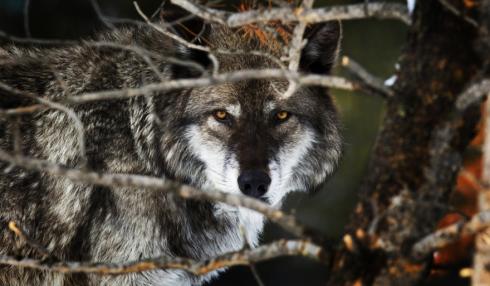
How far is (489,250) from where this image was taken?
2.21 m

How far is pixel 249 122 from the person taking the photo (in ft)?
13.8

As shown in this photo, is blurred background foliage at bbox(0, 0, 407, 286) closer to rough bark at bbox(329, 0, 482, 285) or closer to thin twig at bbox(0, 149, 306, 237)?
rough bark at bbox(329, 0, 482, 285)

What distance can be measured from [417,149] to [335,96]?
7242 mm

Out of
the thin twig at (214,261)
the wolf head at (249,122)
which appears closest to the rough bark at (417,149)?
the thin twig at (214,261)

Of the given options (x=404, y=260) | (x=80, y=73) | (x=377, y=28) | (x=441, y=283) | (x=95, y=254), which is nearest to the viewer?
(x=404, y=260)

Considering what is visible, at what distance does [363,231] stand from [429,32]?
0.71m

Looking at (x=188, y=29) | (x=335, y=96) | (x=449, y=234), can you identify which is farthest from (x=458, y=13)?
(x=335, y=96)

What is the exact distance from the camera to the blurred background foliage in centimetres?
973

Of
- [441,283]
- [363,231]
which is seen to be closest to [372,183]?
[363,231]

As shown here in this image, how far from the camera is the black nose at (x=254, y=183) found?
384 centimetres

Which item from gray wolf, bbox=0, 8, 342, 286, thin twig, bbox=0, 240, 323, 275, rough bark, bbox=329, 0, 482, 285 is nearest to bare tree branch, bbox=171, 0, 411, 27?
rough bark, bbox=329, 0, 482, 285

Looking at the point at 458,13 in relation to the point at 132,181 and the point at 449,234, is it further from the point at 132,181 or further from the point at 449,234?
the point at 132,181

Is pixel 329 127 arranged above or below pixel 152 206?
above

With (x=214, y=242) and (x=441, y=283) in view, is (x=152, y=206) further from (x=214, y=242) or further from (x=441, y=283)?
(x=441, y=283)
